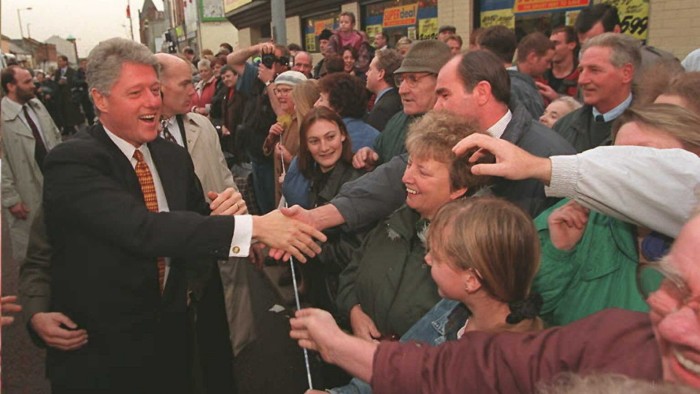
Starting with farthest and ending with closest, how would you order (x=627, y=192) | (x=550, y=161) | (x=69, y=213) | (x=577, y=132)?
(x=577, y=132), (x=69, y=213), (x=550, y=161), (x=627, y=192)

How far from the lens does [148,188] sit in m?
2.44

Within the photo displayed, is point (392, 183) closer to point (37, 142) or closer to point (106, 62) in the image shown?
point (106, 62)

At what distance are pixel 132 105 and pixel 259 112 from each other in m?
4.21

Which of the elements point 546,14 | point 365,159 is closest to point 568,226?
point 365,159

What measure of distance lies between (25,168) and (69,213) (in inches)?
157

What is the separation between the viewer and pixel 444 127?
7.64 ft

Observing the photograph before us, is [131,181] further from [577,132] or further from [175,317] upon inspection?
[577,132]

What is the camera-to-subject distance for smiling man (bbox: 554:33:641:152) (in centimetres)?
359

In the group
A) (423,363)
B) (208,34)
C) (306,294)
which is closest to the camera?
(423,363)

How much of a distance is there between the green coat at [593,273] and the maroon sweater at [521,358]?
19.0 inches

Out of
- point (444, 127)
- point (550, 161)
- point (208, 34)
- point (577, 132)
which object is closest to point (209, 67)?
point (577, 132)

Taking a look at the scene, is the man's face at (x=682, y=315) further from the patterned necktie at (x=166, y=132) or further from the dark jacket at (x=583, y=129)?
the patterned necktie at (x=166, y=132)

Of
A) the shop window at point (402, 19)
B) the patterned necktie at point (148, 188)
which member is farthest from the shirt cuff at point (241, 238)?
the shop window at point (402, 19)

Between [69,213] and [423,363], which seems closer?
[423,363]
